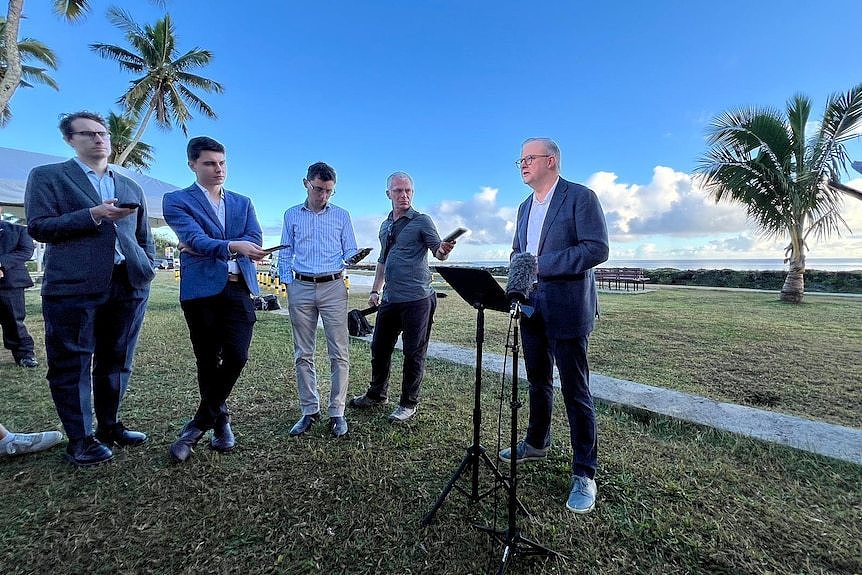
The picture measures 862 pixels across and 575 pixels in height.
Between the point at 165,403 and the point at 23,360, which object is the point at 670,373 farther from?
the point at 23,360

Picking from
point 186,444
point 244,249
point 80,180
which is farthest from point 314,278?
point 80,180

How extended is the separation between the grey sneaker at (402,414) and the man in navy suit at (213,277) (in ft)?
3.72

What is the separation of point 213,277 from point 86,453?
133 cm

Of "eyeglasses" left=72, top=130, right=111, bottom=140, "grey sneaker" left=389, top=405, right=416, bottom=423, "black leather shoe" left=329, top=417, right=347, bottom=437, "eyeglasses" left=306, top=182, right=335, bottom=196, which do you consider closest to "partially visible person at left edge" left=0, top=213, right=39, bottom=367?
"eyeglasses" left=72, top=130, right=111, bottom=140

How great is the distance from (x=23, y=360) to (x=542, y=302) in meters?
5.86

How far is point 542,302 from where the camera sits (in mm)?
2254

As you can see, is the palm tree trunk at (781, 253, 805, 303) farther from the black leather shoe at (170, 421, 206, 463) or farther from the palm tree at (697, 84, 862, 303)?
the black leather shoe at (170, 421, 206, 463)

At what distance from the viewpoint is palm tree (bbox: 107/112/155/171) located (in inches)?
1000

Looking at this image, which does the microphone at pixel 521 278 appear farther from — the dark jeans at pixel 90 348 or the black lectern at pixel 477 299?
the dark jeans at pixel 90 348

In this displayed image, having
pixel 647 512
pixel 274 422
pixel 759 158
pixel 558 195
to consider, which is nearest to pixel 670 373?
pixel 647 512

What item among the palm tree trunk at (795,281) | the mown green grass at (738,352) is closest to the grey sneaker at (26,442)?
the mown green grass at (738,352)

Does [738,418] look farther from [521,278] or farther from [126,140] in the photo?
[126,140]

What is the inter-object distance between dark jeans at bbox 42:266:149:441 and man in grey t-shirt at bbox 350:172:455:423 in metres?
1.73

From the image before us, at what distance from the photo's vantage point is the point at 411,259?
129 inches
